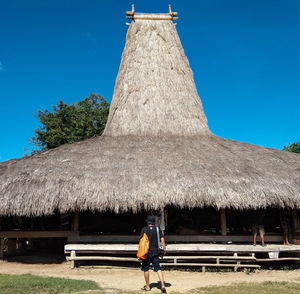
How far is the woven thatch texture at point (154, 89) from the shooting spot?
10250 millimetres

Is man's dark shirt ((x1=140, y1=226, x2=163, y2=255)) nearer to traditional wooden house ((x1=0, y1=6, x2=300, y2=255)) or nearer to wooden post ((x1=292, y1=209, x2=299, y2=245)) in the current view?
traditional wooden house ((x1=0, y1=6, x2=300, y2=255))

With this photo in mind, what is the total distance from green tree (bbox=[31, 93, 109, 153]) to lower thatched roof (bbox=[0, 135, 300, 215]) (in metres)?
13.0

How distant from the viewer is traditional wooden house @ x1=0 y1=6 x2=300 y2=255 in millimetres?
6762

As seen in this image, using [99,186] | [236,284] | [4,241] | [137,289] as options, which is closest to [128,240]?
[99,186]

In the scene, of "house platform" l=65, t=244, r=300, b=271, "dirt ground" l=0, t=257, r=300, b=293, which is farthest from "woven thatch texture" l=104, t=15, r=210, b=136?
"dirt ground" l=0, t=257, r=300, b=293

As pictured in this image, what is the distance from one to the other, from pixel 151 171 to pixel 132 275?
2434mm

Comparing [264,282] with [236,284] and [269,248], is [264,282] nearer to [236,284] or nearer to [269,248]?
[236,284]

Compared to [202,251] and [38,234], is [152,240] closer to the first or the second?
[202,251]

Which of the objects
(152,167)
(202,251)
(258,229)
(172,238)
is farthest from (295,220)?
(152,167)

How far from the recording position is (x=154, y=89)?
10.9 meters

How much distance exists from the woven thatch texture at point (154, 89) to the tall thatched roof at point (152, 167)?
39mm

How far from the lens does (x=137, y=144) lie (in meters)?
8.87

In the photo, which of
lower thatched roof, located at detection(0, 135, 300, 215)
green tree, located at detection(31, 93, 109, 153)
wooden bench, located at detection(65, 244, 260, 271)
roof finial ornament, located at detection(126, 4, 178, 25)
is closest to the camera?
lower thatched roof, located at detection(0, 135, 300, 215)

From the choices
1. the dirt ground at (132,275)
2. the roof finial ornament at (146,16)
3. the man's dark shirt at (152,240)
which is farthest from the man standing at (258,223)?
the roof finial ornament at (146,16)
